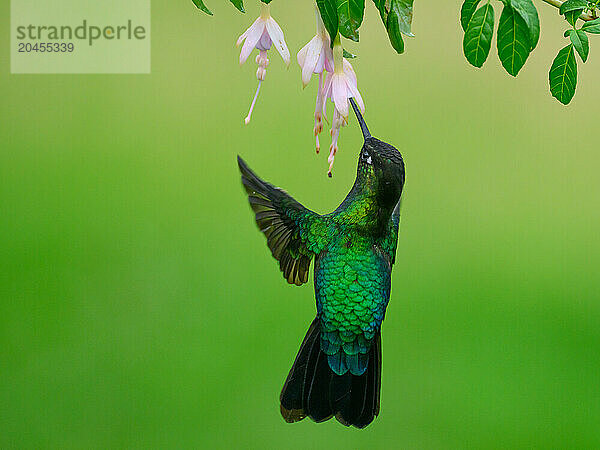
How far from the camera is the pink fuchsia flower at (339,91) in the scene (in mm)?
614

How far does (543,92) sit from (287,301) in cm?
115

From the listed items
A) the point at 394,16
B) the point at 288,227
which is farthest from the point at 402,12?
the point at 288,227

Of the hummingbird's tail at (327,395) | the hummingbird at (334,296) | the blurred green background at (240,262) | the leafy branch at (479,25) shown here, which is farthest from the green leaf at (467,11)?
the blurred green background at (240,262)

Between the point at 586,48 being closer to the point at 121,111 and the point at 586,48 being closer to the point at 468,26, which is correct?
the point at 468,26

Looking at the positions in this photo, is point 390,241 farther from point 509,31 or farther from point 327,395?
point 509,31

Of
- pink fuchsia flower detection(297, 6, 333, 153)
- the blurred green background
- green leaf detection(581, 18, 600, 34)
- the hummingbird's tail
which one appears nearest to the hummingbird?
the hummingbird's tail

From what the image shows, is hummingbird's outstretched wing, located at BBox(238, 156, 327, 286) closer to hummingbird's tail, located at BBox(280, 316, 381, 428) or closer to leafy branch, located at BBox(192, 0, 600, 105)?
hummingbird's tail, located at BBox(280, 316, 381, 428)

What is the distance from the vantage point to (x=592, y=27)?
64 centimetres

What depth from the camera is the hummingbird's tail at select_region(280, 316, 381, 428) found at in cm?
79

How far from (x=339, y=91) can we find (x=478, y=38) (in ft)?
0.38

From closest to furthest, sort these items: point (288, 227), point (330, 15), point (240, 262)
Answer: point (330, 15)
point (288, 227)
point (240, 262)

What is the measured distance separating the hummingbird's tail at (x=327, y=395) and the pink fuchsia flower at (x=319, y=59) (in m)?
0.25

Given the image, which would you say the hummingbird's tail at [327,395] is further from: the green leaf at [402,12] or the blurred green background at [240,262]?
the blurred green background at [240,262]

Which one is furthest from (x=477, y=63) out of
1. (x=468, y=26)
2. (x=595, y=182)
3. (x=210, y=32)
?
(x=210, y=32)
